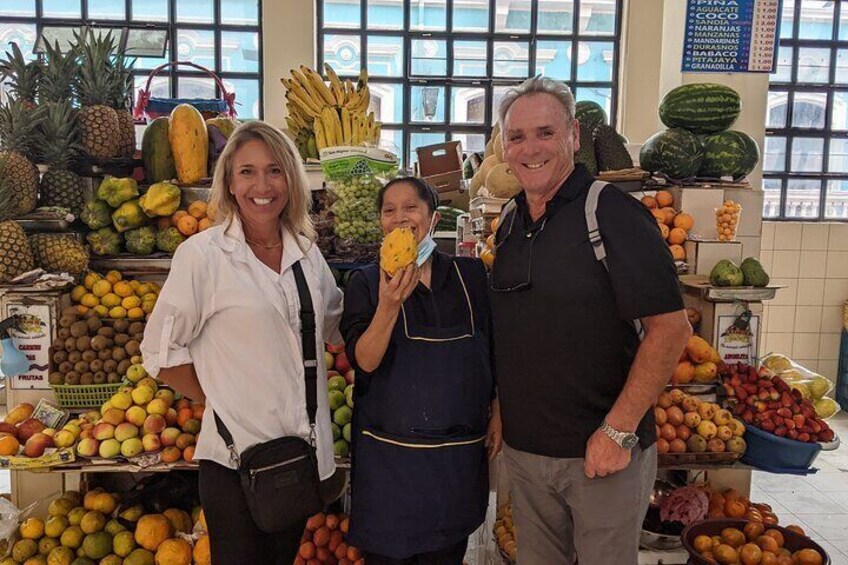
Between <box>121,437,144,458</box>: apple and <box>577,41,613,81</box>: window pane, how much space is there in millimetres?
6424

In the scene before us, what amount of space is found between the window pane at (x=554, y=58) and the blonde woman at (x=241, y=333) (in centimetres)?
610

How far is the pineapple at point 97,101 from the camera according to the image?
2.87m

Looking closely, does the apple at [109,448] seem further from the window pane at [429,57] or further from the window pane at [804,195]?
the window pane at [804,195]

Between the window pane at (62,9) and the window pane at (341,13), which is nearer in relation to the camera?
the window pane at (62,9)

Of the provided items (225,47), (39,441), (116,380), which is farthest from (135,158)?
(225,47)

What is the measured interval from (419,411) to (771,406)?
1835 millimetres

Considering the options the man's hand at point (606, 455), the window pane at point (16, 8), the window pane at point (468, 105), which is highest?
the window pane at point (16, 8)

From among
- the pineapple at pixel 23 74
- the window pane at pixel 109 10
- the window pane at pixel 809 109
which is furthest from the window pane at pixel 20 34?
the window pane at pixel 809 109

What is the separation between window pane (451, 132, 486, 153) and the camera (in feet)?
24.0

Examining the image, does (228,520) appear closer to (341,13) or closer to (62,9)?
(341,13)

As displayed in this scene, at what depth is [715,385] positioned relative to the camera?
2.88 meters

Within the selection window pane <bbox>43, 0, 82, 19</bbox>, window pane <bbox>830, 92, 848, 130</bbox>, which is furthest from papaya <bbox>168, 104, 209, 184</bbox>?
window pane <bbox>830, 92, 848, 130</bbox>

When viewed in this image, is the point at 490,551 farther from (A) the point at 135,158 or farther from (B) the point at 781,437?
(A) the point at 135,158

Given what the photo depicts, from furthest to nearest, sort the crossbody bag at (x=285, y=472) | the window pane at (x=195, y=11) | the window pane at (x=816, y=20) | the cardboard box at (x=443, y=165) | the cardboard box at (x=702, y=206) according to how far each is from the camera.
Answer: the window pane at (x=816, y=20)
the window pane at (x=195, y=11)
the cardboard box at (x=443, y=165)
the cardboard box at (x=702, y=206)
the crossbody bag at (x=285, y=472)
